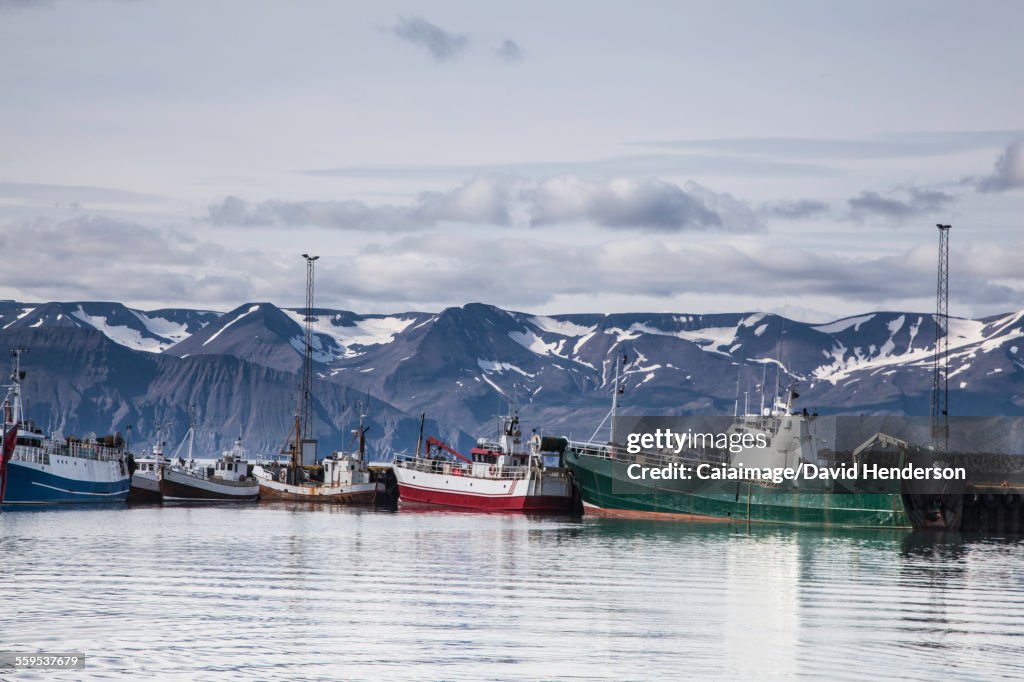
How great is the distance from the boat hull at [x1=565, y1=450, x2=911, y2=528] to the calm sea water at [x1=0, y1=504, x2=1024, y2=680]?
22086 mm

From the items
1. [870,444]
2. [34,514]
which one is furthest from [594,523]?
[34,514]

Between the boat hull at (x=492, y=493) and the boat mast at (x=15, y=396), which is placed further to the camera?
the boat hull at (x=492, y=493)

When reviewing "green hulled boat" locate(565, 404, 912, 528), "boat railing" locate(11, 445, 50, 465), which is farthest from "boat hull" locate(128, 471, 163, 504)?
"green hulled boat" locate(565, 404, 912, 528)

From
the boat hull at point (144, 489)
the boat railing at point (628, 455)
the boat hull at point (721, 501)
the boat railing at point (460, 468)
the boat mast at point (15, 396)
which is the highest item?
the boat mast at point (15, 396)

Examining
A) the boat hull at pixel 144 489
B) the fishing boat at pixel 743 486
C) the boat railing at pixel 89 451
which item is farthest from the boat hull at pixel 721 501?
the boat hull at pixel 144 489

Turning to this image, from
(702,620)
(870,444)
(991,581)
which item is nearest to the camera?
(702,620)

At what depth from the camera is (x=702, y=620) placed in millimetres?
50438

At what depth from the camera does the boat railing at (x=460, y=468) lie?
142 metres

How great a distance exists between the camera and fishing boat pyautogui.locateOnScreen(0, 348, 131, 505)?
120875 millimetres

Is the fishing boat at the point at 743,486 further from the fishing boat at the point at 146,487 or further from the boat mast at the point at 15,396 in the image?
the fishing boat at the point at 146,487

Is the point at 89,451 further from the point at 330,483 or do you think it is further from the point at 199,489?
the point at 330,483

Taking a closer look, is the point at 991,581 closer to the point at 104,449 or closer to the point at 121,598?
the point at 121,598

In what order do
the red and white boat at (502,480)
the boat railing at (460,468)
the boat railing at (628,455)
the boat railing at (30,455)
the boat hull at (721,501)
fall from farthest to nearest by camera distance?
the boat railing at (460,468) → the red and white boat at (502,480) → the boat railing at (628,455) → the boat railing at (30,455) → the boat hull at (721,501)

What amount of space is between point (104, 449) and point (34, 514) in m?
37.1
